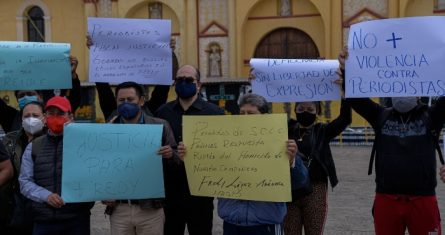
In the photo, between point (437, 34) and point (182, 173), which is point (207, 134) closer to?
point (182, 173)

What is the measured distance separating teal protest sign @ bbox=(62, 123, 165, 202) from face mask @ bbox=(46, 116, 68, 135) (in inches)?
3.7

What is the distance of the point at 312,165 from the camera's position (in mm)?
5082

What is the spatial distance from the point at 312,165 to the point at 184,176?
3.94ft

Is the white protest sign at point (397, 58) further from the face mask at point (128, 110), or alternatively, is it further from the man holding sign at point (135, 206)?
the face mask at point (128, 110)

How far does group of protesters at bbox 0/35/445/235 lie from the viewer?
4.06 meters

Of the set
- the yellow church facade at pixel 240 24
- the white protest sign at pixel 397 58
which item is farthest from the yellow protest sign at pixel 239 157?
the yellow church facade at pixel 240 24

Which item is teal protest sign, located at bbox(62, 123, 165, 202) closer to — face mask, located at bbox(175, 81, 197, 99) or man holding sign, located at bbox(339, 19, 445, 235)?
face mask, located at bbox(175, 81, 197, 99)

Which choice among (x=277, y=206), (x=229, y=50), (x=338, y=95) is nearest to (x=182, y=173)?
(x=277, y=206)

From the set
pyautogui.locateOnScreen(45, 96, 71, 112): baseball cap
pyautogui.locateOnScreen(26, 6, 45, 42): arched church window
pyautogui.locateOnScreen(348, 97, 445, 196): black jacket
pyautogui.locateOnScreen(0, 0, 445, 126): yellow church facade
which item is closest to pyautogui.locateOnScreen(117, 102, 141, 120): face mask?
pyautogui.locateOnScreen(45, 96, 71, 112): baseball cap

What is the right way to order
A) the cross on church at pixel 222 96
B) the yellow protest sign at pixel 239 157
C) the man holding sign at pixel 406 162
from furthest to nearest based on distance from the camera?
the cross on church at pixel 222 96 → the man holding sign at pixel 406 162 → the yellow protest sign at pixel 239 157

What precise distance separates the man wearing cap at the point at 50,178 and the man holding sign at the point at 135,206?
1.02 feet

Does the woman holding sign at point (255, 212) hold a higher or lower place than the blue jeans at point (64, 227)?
higher

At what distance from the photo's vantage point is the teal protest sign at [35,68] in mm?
5414

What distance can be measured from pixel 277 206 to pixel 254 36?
74.7ft
